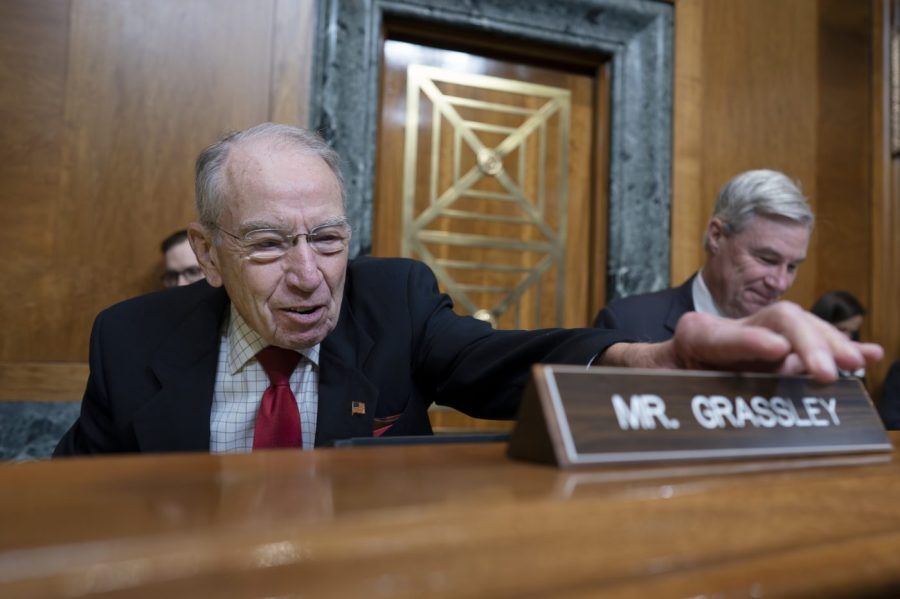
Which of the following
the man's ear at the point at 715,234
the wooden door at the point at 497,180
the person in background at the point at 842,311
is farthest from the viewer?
the person in background at the point at 842,311

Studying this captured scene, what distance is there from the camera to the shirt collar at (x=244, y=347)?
1.61 meters

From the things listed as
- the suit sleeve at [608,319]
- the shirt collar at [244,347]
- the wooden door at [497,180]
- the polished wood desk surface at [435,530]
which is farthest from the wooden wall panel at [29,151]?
the polished wood desk surface at [435,530]

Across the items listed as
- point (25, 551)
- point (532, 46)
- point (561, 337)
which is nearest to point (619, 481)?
point (25, 551)

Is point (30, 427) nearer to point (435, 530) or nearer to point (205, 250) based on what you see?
point (205, 250)

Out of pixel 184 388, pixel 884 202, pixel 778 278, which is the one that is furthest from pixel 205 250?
pixel 884 202

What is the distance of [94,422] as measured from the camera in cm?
160

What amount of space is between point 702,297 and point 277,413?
1949 mm

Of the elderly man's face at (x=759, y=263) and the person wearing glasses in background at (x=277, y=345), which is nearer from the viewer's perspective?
the person wearing glasses in background at (x=277, y=345)

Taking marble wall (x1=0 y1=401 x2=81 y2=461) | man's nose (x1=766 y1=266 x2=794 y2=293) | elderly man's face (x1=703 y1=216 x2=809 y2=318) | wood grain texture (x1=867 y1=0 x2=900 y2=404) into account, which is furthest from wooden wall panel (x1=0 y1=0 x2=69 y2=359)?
wood grain texture (x1=867 y1=0 x2=900 y2=404)

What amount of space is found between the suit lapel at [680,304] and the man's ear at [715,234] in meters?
0.16

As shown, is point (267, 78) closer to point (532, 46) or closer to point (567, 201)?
point (532, 46)

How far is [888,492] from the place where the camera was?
58 cm

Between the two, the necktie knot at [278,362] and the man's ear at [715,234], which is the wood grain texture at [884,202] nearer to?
the man's ear at [715,234]

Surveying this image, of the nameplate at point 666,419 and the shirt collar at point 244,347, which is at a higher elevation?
the shirt collar at point 244,347
